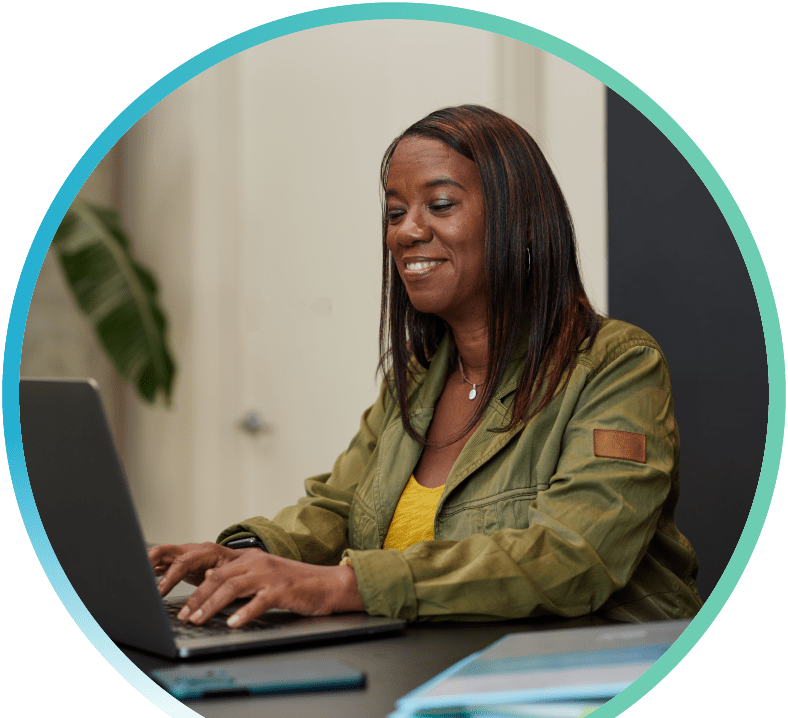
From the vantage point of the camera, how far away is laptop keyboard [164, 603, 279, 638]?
2.78 ft

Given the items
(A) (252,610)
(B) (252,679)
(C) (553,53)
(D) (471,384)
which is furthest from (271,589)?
(C) (553,53)

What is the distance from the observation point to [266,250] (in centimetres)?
265

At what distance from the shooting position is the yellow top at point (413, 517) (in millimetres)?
1195

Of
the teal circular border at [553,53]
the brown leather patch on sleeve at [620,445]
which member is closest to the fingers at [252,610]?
the teal circular border at [553,53]

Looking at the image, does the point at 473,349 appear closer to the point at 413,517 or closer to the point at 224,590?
the point at 413,517

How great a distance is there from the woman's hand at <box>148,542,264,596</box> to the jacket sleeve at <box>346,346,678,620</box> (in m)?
0.21

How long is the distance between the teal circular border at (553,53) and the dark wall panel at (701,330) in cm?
58

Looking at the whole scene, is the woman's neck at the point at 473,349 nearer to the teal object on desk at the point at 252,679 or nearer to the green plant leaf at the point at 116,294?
the teal object on desk at the point at 252,679

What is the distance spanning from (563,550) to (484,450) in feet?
0.79

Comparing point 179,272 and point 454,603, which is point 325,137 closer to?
point 179,272

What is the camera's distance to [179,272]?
272cm

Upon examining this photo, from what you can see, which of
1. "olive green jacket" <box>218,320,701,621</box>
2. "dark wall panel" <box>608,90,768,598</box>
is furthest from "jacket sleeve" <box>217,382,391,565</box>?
"dark wall panel" <box>608,90,768,598</box>

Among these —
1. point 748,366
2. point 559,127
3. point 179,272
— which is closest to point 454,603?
point 748,366

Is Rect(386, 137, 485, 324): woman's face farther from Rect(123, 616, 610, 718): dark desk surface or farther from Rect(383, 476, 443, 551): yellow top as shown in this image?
Rect(123, 616, 610, 718): dark desk surface
